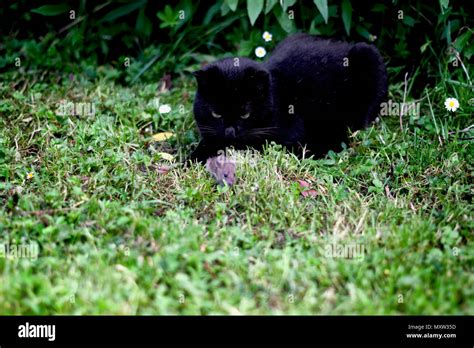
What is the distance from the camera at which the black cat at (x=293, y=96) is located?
3555 millimetres

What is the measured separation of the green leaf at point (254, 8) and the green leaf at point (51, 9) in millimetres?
1775

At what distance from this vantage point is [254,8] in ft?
13.6

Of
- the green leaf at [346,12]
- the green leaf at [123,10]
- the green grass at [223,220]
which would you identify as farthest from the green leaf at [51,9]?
the green leaf at [346,12]

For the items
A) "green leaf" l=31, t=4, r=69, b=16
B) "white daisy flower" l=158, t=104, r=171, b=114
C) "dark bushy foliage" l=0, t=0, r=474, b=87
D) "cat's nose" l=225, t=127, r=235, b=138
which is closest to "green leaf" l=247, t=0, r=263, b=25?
"dark bushy foliage" l=0, t=0, r=474, b=87

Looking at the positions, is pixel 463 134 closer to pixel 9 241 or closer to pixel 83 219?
pixel 83 219

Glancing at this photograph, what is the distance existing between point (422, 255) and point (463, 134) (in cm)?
149

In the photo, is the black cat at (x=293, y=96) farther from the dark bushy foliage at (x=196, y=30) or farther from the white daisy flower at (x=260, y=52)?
the dark bushy foliage at (x=196, y=30)

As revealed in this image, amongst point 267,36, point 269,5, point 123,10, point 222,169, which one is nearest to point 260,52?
point 267,36

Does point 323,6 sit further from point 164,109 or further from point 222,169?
point 222,169

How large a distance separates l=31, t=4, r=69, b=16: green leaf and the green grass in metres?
0.95

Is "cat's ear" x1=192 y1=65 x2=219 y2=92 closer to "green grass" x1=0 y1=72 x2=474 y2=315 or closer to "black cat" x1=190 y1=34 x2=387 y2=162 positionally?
"black cat" x1=190 y1=34 x2=387 y2=162

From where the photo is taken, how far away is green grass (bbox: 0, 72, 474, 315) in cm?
234

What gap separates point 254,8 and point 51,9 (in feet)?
6.14
